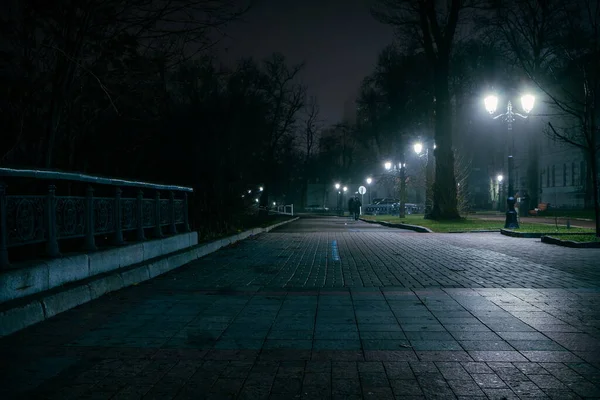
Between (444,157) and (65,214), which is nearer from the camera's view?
(65,214)

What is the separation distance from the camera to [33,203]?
272 inches

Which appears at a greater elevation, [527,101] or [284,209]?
[527,101]

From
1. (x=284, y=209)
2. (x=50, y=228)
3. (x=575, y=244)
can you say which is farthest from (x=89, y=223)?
(x=284, y=209)

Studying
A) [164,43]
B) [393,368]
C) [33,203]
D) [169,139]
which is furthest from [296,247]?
[393,368]

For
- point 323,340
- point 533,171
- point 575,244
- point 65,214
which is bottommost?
point 323,340

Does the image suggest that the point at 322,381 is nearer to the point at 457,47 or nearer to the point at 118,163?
the point at 118,163

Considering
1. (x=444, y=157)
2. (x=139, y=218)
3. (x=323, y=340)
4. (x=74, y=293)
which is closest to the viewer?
(x=323, y=340)

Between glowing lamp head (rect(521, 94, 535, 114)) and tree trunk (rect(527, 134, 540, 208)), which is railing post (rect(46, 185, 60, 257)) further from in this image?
tree trunk (rect(527, 134, 540, 208))

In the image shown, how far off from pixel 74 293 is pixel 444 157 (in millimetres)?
25544

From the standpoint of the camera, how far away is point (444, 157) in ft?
97.7

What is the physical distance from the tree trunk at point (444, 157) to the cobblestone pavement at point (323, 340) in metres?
20.2

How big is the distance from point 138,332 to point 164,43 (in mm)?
7833

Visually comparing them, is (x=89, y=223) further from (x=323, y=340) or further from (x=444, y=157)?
(x=444, y=157)

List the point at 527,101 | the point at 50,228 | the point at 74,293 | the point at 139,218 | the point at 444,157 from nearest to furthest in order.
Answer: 1. the point at 74,293
2. the point at 50,228
3. the point at 139,218
4. the point at 527,101
5. the point at 444,157
